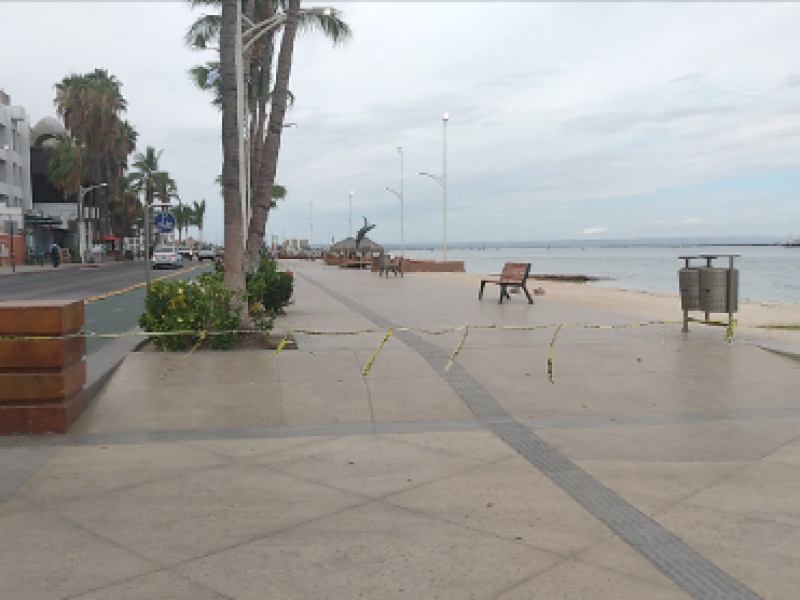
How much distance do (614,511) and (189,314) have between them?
6.69 meters

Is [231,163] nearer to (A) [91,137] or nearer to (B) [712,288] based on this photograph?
(B) [712,288]

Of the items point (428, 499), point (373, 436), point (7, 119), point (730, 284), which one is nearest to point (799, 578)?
point (428, 499)

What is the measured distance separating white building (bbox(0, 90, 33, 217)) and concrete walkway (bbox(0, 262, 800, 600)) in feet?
179

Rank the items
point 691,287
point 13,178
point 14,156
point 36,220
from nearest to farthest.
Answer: point 691,287 → point 36,220 → point 14,156 → point 13,178

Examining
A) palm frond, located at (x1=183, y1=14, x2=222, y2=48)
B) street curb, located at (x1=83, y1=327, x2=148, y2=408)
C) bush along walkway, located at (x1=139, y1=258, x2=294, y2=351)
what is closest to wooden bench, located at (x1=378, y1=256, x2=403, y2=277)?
palm frond, located at (x1=183, y1=14, x2=222, y2=48)

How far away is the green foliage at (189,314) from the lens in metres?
9.98

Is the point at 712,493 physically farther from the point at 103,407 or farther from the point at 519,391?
the point at 103,407

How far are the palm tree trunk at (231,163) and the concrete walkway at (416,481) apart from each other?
1687 millimetres

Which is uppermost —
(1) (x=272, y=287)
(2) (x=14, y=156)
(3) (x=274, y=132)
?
(2) (x=14, y=156)

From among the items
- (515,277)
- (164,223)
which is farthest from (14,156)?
(515,277)

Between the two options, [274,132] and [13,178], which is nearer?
[274,132]

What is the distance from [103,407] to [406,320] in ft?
24.2

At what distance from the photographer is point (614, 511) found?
4844mm

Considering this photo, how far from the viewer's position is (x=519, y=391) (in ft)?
26.9
